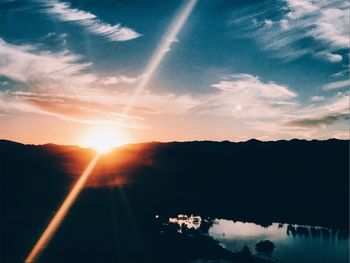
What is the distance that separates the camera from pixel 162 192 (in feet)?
165

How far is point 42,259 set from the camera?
71.2 ft

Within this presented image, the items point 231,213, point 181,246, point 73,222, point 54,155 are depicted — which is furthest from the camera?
point 54,155

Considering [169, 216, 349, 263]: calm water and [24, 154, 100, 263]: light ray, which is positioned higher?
[24, 154, 100, 263]: light ray

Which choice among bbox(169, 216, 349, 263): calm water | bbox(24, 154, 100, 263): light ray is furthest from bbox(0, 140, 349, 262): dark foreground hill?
bbox(169, 216, 349, 263): calm water

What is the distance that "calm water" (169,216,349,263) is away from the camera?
25938 mm

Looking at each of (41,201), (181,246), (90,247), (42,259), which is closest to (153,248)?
(181,246)

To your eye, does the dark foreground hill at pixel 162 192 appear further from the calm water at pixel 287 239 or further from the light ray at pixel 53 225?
the calm water at pixel 287 239

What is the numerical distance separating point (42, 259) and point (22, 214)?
10430 millimetres

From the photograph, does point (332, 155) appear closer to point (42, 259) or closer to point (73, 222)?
point (73, 222)

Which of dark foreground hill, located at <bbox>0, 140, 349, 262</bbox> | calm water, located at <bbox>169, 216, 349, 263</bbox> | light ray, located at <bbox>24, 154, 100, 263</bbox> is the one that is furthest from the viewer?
calm water, located at <bbox>169, 216, 349, 263</bbox>

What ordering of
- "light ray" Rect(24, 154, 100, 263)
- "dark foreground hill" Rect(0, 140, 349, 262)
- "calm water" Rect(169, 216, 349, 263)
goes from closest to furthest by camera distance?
"light ray" Rect(24, 154, 100, 263), "dark foreground hill" Rect(0, 140, 349, 262), "calm water" Rect(169, 216, 349, 263)

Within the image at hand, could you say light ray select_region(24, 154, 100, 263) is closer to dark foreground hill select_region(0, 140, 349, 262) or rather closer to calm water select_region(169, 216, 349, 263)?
dark foreground hill select_region(0, 140, 349, 262)

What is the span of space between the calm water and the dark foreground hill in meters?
2.59

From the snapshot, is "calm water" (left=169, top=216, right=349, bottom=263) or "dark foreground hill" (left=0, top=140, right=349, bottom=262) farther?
"calm water" (left=169, top=216, right=349, bottom=263)
